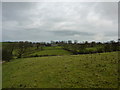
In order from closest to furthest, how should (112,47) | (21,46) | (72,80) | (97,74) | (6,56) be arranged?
(72,80) < (97,74) < (6,56) < (112,47) < (21,46)

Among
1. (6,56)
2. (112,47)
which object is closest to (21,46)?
(6,56)

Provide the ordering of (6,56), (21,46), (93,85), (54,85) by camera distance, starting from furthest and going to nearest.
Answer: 1. (21,46)
2. (6,56)
3. (54,85)
4. (93,85)

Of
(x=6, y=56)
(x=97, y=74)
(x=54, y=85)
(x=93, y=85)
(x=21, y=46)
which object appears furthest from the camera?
(x=21, y=46)

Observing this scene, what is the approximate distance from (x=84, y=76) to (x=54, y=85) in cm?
423

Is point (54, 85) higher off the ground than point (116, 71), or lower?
lower

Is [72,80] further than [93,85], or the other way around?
[72,80]

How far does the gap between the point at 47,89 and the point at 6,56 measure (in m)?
40.3

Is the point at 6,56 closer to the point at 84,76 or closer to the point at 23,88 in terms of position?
the point at 23,88

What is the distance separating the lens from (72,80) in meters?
12.3

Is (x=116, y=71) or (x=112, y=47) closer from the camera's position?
(x=116, y=71)

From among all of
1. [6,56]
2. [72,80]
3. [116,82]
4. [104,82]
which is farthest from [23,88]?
[6,56]

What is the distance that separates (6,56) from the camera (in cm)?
4406

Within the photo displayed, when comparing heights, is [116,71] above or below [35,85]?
above

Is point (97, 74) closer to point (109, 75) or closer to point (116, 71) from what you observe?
point (109, 75)
